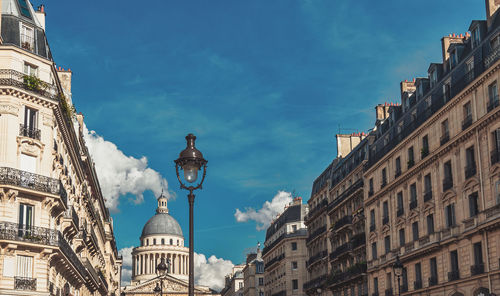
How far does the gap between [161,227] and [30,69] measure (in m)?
159

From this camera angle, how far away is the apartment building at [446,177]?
119 ft

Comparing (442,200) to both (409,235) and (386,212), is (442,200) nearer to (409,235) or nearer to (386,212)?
(409,235)

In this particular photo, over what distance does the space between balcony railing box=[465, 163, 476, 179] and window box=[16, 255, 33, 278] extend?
72.2 feet

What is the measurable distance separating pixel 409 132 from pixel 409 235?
21.1ft

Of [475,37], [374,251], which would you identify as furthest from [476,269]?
[374,251]

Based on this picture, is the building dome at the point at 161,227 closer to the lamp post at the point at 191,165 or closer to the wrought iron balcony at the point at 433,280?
the wrought iron balcony at the point at 433,280

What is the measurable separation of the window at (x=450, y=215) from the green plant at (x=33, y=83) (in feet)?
72.8

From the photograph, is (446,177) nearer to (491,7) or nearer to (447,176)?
(447,176)

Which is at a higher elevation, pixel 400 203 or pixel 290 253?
pixel 290 253

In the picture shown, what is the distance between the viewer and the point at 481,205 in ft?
120

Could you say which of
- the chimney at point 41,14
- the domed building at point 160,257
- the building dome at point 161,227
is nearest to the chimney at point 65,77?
the chimney at point 41,14

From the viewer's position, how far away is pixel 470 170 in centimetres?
3825

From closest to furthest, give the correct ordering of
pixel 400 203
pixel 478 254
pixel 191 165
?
pixel 191 165
pixel 478 254
pixel 400 203

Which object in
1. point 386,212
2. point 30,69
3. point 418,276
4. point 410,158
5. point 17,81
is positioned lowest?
point 418,276
